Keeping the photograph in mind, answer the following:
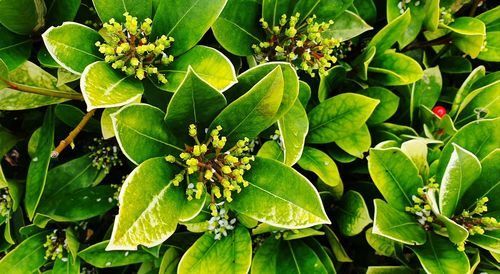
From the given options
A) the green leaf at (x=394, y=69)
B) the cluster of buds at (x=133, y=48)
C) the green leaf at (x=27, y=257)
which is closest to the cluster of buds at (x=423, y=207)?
the green leaf at (x=394, y=69)

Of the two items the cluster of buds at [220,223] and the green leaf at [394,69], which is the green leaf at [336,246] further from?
the green leaf at [394,69]

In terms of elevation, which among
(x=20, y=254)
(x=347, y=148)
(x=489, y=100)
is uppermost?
(x=489, y=100)

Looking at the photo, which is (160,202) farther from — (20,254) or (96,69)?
(20,254)

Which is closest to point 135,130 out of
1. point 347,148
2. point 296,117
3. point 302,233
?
point 296,117

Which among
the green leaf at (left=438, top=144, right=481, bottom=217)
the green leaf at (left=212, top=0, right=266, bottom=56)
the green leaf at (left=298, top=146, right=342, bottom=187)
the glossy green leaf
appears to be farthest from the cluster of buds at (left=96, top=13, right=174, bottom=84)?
the green leaf at (left=438, top=144, right=481, bottom=217)

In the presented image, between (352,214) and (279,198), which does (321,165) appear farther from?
(279,198)

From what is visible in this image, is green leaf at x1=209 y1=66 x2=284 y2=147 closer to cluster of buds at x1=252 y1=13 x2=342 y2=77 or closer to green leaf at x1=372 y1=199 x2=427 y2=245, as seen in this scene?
cluster of buds at x1=252 y1=13 x2=342 y2=77
